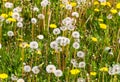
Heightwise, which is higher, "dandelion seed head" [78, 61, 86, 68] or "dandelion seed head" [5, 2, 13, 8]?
"dandelion seed head" [5, 2, 13, 8]

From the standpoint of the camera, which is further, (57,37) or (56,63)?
(57,37)

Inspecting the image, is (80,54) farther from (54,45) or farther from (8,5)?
(8,5)

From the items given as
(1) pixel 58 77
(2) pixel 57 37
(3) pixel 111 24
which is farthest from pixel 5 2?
(1) pixel 58 77

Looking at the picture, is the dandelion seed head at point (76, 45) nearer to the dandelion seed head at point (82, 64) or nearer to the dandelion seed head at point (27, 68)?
the dandelion seed head at point (82, 64)

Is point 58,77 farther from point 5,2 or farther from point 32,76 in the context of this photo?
point 5,2

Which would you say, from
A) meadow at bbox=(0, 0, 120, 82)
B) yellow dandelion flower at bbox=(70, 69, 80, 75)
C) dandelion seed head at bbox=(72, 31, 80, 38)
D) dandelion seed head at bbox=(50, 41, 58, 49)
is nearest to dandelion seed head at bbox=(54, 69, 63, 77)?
meadow at bbox=(0, 0, 120, 82)

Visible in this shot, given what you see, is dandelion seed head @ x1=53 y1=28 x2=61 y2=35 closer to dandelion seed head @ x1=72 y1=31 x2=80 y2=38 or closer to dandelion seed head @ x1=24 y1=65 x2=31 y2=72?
dandelion seed head @ x1=72 y1=31 x2=80 y2=38

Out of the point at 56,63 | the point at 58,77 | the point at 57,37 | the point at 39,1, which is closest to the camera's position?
the point at 58,77

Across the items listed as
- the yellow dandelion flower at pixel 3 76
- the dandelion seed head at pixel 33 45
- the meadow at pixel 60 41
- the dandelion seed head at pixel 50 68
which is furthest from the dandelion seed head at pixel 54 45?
the yellow dandelion flower at pixel 3 76
